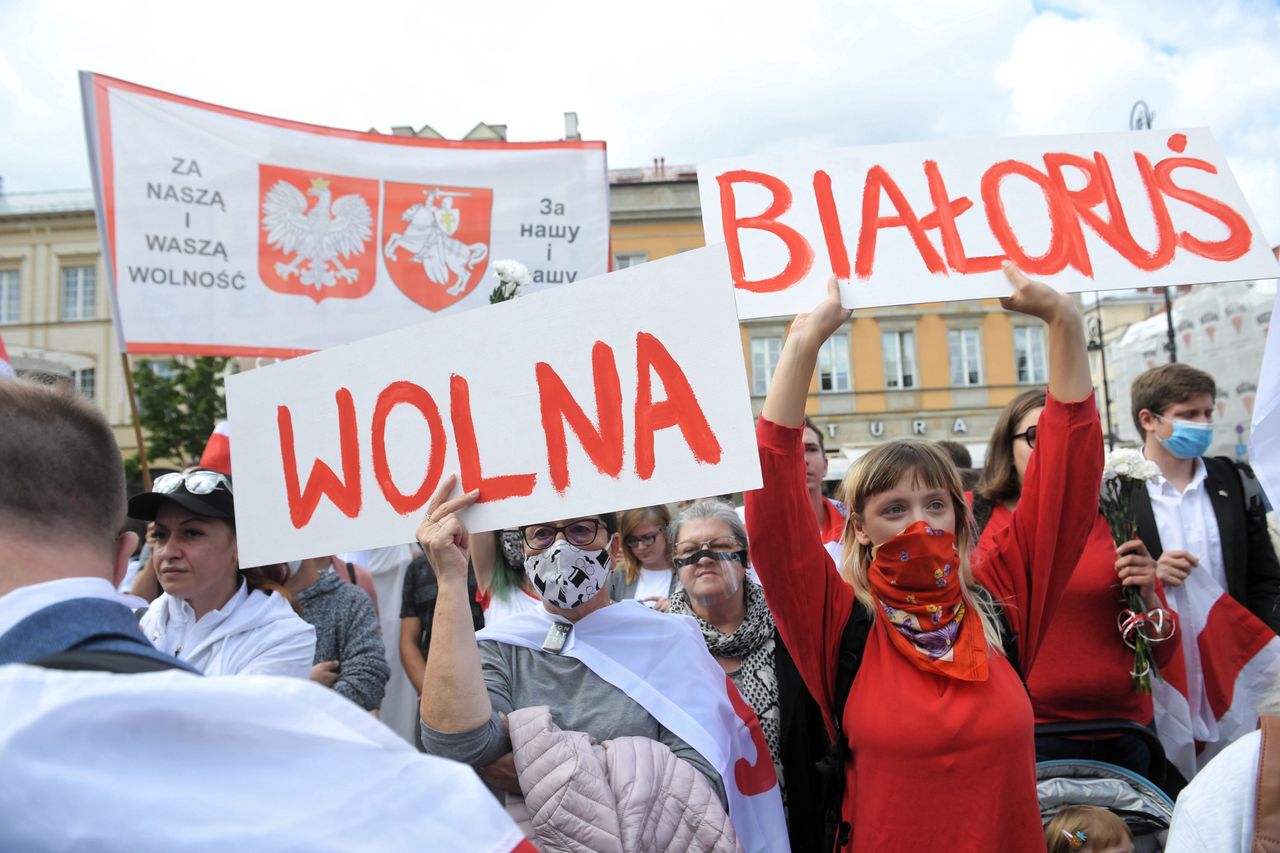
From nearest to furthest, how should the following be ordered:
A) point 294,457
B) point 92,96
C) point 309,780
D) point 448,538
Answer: point 309,780 → point 448,538 → point 294,457 → point 92,96

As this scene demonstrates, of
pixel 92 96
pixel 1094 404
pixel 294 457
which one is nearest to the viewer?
pixel 1094 404

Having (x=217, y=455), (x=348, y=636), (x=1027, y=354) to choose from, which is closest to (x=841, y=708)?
(x=348, y=636)

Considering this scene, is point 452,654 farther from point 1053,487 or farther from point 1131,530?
point 1131,530

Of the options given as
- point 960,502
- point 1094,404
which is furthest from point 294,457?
point 1094,404

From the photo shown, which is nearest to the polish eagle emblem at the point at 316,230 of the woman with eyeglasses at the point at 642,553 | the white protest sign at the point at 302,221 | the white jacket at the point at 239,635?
the white protest sign at the point at 302,221

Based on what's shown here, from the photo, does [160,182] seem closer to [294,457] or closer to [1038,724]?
[294,457]

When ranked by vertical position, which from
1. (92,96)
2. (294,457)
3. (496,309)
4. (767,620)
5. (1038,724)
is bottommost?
(1038,724)

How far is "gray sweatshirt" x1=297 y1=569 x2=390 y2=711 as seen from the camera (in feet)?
11.5

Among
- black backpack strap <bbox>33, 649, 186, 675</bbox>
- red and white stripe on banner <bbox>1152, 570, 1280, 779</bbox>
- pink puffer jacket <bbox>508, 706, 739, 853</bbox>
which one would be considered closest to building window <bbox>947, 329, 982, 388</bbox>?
red and white stripe on banner <bbox>1152, 570, 1280, 779</bbox>

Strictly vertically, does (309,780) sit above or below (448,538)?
below

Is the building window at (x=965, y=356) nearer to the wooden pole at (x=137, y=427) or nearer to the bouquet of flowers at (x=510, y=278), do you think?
the wooden pole at (x=137, y=427)

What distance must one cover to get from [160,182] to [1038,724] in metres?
5.21

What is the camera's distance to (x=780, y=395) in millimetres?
2125

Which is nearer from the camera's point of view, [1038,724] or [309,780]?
[309,780]
